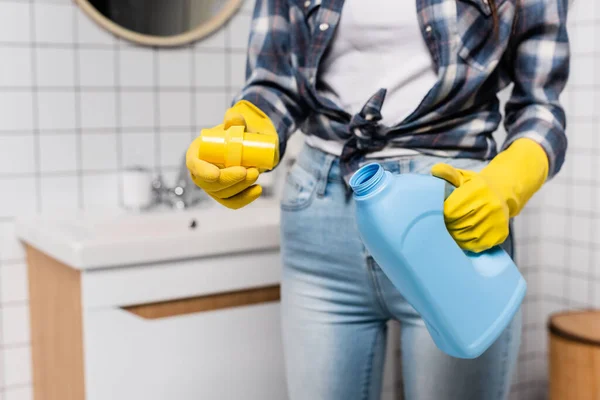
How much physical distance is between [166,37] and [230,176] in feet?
3.28

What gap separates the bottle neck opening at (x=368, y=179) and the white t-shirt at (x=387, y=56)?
0.75ft

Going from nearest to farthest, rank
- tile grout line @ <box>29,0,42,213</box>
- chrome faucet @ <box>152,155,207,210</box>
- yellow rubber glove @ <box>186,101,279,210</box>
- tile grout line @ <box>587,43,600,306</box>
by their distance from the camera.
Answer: yellow rubber glove @ <box>186,101,279,210</box>, tile grout line @ <box>29,0,42,213</box>, chrome faucet @ <box>152,155,207,210</box>, tile grout line @ <box>587,43,600,306</box>

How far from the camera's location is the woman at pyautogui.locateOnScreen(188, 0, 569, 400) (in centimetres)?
99

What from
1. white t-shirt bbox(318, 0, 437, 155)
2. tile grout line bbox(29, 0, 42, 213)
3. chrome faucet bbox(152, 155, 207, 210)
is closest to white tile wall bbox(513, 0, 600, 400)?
chrome faucet bbox(152, 155, 207, 210)

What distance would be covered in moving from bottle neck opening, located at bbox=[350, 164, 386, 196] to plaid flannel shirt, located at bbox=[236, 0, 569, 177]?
0.20m

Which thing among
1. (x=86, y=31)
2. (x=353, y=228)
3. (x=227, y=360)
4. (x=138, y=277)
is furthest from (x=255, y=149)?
(x=86, y=31)

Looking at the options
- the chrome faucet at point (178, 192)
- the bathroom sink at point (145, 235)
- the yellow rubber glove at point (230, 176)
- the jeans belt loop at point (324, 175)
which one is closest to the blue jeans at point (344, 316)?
the jeans belt loop at point (324, 175)

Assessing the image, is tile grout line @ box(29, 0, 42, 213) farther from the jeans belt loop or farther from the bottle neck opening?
the bottle neck opening

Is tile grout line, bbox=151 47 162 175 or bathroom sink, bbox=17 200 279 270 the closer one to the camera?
bathroom sink, bbox=17 200 279 270

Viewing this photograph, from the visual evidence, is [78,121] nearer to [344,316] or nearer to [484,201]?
[344,316]

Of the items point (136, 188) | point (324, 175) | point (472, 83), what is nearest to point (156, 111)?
point (136, 188)

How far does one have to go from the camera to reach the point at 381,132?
1.02 meters

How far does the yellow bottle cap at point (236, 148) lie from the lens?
0.92 metres

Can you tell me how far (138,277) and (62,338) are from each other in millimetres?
241
